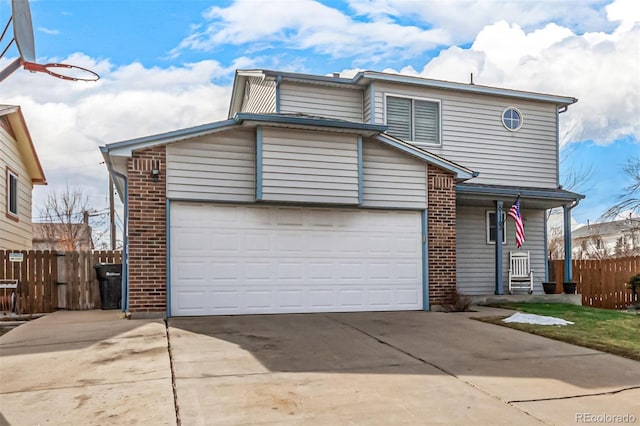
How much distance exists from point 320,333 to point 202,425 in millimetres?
4012

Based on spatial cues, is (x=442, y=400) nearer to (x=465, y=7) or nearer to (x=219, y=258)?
(x=219, y=258)

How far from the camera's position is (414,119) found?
45.8 ft

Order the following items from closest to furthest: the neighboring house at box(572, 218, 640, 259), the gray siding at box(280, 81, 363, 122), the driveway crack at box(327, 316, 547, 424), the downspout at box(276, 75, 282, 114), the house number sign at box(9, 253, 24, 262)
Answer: the driveway crack at box(327, 316, 547, 424)
the house number sign at box(9, 253, 24, 262)
the downspout at box(276, 75, 282, 114)
the gray siding at box(280, 81, 363, 122)
the neighboring house at box(572, 218, 640, 259)

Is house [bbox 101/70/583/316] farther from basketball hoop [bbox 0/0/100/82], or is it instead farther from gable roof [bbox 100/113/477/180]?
basketball hoop [bbox 0/0/100/82]

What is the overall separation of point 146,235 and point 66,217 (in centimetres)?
2262

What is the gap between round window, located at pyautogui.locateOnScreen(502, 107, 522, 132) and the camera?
49.1ft

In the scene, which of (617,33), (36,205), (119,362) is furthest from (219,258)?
(36,205)

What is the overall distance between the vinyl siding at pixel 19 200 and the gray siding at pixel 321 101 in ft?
25.6

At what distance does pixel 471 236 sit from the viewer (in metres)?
14.5

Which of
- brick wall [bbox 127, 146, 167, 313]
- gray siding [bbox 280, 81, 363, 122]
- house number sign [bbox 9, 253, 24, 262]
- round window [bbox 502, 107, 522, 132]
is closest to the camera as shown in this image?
brick wall [bbox 127, 146, 167, 313]

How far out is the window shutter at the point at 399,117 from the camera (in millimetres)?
13688

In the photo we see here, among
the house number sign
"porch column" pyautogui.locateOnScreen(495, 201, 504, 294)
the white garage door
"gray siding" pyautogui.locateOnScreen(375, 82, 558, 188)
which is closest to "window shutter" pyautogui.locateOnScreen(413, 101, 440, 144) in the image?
"gray siding" pyautogui.locateOnScreen(375, 82, 558, 188)

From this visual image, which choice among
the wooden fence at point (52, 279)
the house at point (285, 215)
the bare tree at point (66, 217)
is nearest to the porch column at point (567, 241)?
the house at point (285, 215)

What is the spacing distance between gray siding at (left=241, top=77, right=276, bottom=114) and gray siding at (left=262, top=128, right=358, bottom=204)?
3389 millimetres
